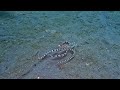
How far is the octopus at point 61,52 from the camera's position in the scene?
471cm

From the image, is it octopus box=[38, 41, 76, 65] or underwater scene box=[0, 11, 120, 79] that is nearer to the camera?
underwater scene box=[0, 11, 120, 79]

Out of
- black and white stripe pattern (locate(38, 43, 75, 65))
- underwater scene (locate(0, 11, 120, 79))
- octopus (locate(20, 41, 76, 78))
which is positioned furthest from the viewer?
black and white stripe pattern (locate(38, 43, 75, 65))

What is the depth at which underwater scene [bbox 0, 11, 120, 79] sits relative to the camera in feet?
13.5

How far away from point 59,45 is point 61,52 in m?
0.35

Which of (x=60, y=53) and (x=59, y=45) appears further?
(x=59, y=45)

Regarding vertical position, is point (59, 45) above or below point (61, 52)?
above

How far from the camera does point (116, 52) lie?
4.91m

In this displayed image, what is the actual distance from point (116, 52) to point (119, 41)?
0.72 meters

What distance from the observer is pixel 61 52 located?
199 inches

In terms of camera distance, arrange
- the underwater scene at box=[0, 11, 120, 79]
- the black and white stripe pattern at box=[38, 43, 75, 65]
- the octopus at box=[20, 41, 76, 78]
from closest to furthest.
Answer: the underwater scene at box=[0, 11, 120, 79] → the octopus at box=[20, 41, 76, 78] → the black and white stripe pattern at box=[38, 43, 75, 65]

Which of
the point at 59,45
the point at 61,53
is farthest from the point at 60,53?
the point at 59,45

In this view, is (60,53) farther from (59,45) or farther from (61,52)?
(59,45)
